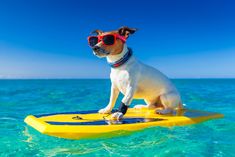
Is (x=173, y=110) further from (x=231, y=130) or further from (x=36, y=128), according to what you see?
(x=36, y=128)

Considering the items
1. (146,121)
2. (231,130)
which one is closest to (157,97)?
(146,121)

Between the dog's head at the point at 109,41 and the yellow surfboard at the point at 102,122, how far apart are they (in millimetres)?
1041

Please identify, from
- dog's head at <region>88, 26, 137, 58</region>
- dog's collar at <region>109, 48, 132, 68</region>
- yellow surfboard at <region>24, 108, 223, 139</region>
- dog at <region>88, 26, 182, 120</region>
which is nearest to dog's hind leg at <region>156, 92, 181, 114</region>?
dog at <region>88, 26, 182, 120</region>

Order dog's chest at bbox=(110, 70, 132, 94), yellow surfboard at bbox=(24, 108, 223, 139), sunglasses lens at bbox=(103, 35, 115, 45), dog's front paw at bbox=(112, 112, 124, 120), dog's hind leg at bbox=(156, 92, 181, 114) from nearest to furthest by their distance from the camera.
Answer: yellow surfboard at bbox=(24, 108, 223, 139), sunglasses lens at bbox=(103, 35, 115, 45), dog's front paw at bbox=(112, 112, 124, 120), dog's chest at bbox=(110, 70, 132, 94), dog's hind leg at bbox=(156, 92, 181, 114)

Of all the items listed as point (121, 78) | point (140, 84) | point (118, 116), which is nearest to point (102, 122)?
point (118, 116)

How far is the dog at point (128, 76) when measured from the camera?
15.5ft

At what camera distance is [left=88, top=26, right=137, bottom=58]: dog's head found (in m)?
4.68

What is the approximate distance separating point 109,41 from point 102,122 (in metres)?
1.22

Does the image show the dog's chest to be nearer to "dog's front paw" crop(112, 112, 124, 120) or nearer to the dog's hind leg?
"dog's front paw" crop(112, 112, 124, 120)

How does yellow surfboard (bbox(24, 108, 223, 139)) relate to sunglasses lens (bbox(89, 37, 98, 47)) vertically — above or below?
below

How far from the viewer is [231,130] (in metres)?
4.77

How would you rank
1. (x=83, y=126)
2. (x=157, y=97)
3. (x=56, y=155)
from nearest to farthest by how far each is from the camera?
(x=56, y=155)
(x=83, y=126)
(x=157, y=97)

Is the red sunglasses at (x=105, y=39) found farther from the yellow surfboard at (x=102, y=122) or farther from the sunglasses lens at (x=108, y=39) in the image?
the yellow surfboard at (x=102, y=122)

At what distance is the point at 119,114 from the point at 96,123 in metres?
0.48
